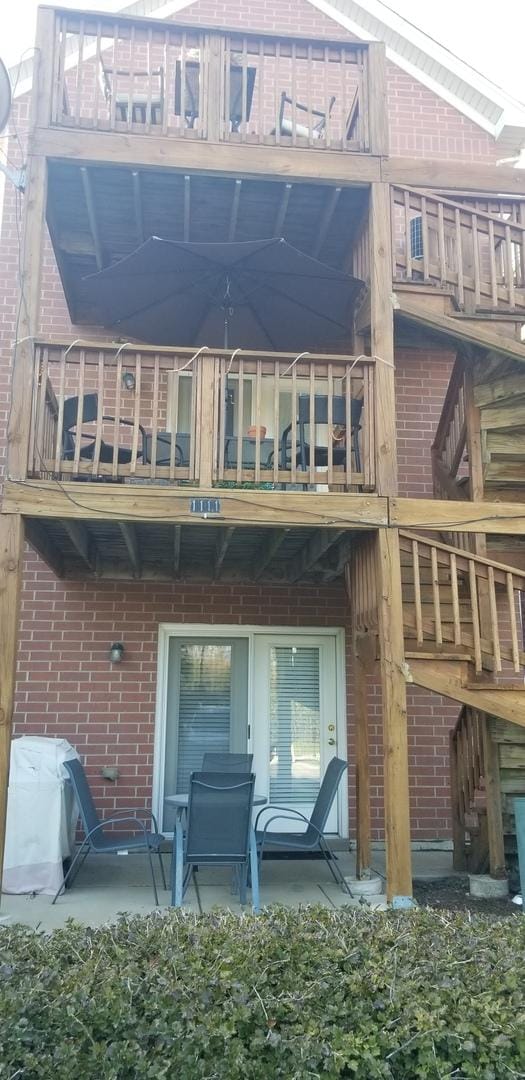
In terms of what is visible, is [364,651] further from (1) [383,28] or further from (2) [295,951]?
(1) [383,28]

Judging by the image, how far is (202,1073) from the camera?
2.06 meters

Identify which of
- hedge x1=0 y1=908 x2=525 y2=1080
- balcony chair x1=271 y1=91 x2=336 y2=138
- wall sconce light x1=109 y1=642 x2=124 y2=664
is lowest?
hedge x1=0 y1=908 x2=525 y2=1080

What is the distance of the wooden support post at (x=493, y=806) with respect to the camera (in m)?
5.39

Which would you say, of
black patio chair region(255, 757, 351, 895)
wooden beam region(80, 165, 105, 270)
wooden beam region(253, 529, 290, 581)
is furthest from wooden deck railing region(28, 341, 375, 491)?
black patio chair region(255, 757, 351, 895)

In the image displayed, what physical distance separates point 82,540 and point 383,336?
8.70 ft

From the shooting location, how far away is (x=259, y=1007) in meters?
2.23

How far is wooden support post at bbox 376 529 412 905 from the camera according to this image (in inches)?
181

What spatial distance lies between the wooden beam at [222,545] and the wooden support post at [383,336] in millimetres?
1084

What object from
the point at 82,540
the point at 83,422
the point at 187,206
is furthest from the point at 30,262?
the point at 82,540

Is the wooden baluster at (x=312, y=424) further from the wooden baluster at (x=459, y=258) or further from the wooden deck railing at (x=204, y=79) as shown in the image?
the wooden deck railing at (x=204, y=79)

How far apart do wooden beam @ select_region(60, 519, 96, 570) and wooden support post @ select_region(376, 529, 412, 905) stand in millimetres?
2109

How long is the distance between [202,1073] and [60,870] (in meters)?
3.42

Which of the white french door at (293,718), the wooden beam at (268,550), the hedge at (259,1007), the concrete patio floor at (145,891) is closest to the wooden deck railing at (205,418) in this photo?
the wooden beam at (268,550)

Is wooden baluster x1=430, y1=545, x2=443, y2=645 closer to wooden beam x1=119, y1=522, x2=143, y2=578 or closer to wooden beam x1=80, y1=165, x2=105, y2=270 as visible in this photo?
wooden beam x1=119, y1=522, x2=143, y2=578
